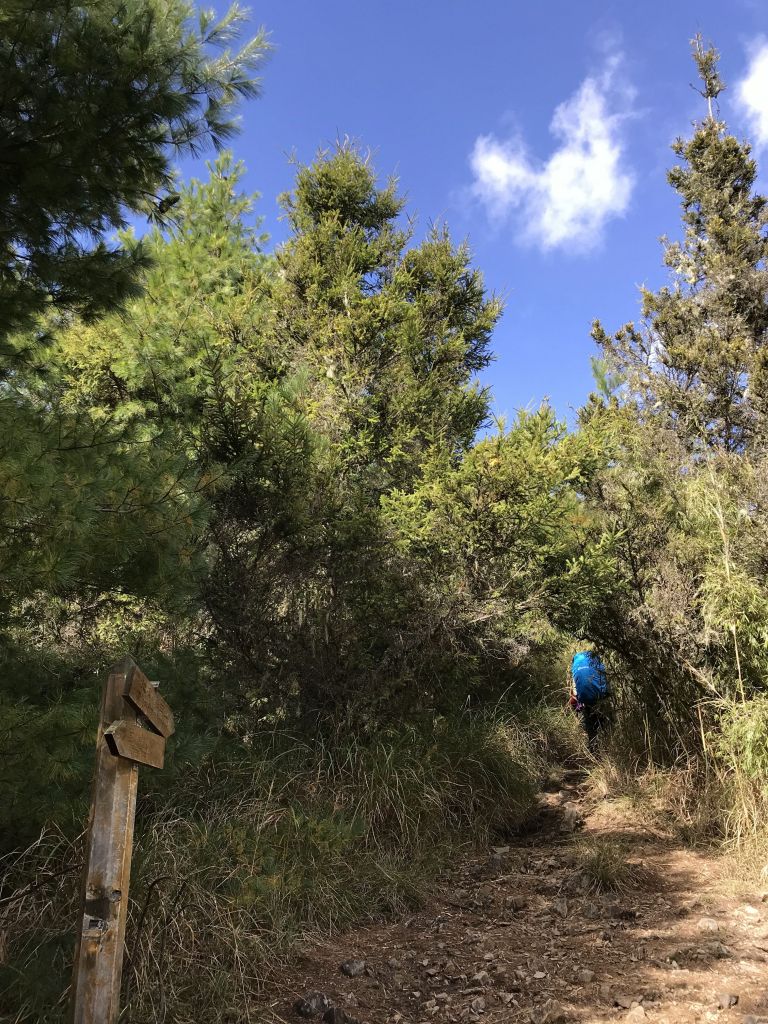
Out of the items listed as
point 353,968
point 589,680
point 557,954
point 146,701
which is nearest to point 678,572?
point 589,680

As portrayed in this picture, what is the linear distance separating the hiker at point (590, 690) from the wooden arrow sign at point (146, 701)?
5.16 m

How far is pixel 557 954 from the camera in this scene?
372 cm

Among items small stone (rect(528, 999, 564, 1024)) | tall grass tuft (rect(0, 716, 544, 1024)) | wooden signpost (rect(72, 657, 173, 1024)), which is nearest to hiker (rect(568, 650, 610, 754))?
tall grass tuft (rect(0, 716, 544, 1024))

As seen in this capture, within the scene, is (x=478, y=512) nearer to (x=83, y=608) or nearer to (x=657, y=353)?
(x=83, y=608)

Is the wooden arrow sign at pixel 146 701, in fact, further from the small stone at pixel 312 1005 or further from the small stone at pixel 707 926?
the small stone at pixel 707 926

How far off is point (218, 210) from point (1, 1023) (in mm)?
9893

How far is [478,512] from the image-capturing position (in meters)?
5.82

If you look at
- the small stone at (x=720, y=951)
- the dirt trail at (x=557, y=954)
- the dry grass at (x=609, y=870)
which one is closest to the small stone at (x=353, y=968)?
the dirt trail at (x=557, y=954)

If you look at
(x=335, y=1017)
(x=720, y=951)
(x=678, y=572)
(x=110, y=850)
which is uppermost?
(x=678, y=572)

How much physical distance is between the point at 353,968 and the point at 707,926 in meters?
2.05

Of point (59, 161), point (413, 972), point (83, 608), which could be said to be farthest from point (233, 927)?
point (59, 161)

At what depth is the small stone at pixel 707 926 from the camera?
378 centimetres

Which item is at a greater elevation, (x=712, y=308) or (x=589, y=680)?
(x=712, y=308)

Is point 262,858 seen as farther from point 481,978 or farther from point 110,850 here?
point 110,850
